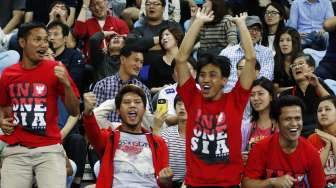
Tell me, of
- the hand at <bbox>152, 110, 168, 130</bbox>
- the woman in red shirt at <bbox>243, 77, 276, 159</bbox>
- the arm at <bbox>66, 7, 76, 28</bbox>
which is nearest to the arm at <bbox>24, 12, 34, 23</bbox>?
the arm at <bbox>66, 7, 76, 28</bbox>

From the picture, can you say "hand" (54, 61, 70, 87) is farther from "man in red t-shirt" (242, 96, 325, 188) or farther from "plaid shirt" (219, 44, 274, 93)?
"plaid shirt" (219, 44, 274, 93)

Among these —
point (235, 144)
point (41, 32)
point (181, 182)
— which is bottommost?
point (181, 182)

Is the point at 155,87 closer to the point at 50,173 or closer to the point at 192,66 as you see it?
the point at 192,66

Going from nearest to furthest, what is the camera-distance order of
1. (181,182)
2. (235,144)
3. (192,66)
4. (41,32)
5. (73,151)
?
(235,144) → (41,32) → (181,182) → (73,151) → (192,66)

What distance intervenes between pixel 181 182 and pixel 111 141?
43.0 inches

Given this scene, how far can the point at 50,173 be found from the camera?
8.32 m

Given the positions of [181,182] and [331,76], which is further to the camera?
[331,76]

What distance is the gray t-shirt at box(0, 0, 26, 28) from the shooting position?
14.1 m

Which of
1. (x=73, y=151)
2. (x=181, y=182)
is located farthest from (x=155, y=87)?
(x=181, y=182)

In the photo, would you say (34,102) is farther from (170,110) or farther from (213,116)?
(170,110)

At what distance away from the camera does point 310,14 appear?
549 inches

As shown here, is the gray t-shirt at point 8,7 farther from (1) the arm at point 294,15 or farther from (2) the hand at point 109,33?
(1) the arm at point 294,15

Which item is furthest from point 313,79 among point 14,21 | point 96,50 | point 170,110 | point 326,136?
point 14,21

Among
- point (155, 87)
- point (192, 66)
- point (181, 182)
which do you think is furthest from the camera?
point (155, 87)
